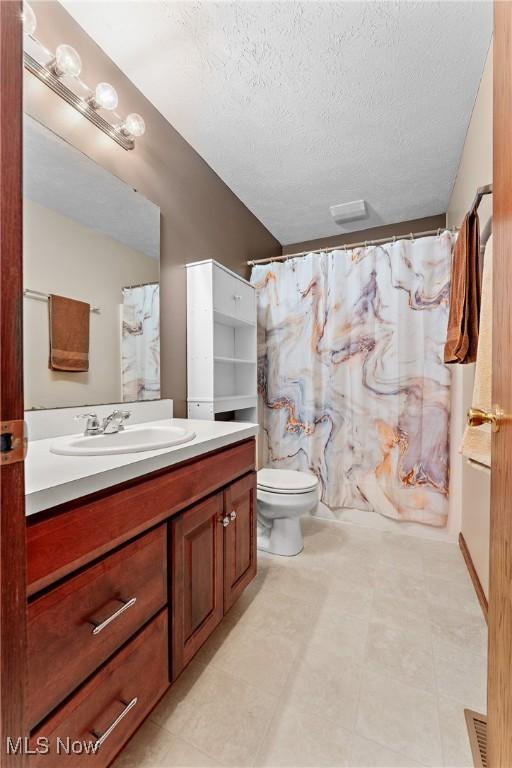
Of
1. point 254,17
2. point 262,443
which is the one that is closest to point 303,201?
point 254,17

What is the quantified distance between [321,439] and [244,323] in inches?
41.5

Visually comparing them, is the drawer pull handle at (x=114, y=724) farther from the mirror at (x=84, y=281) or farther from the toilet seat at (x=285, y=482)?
the toilet seat at (x=285, y=482)

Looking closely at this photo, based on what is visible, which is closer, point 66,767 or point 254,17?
point 66,767

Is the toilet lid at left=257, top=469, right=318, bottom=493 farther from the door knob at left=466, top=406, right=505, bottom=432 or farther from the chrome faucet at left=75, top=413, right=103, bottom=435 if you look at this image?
the door knob at left=466, top=406, right=505, bottom=432

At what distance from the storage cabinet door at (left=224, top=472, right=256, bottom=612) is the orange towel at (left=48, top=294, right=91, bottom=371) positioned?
2.61ft

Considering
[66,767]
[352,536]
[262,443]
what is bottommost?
[352,536]

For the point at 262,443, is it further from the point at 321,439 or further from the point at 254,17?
the point at 254,17

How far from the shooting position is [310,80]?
60.1 inches

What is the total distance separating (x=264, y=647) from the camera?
1288 mm

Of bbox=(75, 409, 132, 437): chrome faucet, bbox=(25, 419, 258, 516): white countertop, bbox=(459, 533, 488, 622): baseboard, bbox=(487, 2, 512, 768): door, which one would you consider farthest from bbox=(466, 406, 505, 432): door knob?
bbox=(459, 533, 488, 622): baseboard

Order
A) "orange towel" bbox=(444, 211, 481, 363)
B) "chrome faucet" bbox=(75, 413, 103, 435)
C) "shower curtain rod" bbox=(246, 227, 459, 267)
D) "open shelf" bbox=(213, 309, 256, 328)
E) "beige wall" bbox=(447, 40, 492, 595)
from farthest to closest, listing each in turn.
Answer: "shower curtain rod" bbox=(246, 227, 459, 267)
"open shelf" bbox=(213, 309, 256, 328)
"beige wall" bbox=(447, 40, 492, 595)
"orange towel" bbox=(444, 211, 481, 363)
"chrome faucet" bbox=(75, 413, 103, 435)

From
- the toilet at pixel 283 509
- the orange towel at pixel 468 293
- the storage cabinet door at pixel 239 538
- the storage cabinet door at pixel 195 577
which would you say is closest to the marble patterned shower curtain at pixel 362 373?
the toilet at pixel 283 509

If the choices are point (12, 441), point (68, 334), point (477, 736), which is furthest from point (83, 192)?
point (477, 736)

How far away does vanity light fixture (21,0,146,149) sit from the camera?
1126mm
